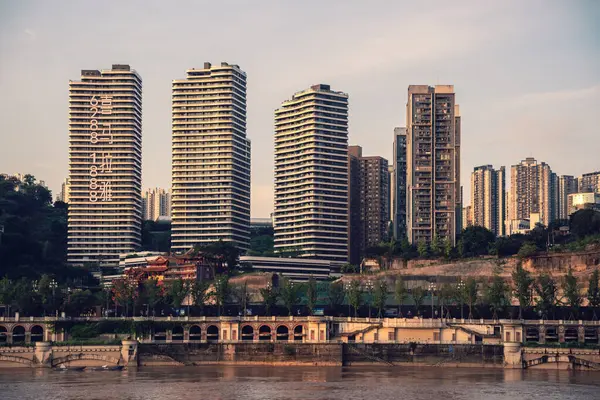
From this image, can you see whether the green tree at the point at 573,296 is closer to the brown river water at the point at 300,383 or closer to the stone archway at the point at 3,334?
the brown river water at the point at 300,383

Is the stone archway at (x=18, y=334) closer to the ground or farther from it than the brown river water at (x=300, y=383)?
farther from it

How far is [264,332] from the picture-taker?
192 metres

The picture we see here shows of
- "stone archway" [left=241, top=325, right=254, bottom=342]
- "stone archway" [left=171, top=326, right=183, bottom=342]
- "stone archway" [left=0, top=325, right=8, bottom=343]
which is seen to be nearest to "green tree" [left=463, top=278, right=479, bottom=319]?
"stone archway" [left=241, top=325, right=254, bottom=342]

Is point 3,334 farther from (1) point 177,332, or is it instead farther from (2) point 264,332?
(2) point 264,332

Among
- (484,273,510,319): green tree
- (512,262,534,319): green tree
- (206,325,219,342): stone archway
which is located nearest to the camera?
(484,273,510,319): green tree

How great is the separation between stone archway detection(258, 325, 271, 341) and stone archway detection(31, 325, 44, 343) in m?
35.4

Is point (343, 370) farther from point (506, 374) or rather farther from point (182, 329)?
point (182, 329)

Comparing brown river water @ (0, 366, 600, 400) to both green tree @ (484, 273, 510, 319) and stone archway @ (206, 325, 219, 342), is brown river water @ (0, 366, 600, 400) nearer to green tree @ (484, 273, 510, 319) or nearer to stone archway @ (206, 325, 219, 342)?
stone archway @ (206, 325, 219, 342)

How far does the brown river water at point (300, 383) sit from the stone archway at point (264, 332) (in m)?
25.5

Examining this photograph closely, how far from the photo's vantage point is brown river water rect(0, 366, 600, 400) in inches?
4924

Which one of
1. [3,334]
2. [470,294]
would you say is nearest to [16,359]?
[3,334]

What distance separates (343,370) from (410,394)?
110 feet

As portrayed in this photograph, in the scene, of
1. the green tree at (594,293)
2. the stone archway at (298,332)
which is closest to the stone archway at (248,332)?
the stone archway at (298,332)

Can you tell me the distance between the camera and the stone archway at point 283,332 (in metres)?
190
